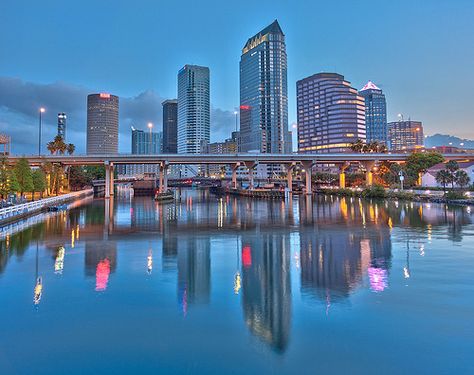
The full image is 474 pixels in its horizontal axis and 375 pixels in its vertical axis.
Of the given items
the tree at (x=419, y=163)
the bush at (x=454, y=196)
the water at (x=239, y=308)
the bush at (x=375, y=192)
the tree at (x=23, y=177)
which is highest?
the tree at (x=419, y=163)

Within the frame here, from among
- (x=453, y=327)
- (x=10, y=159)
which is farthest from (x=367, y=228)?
(x=10, y=159)

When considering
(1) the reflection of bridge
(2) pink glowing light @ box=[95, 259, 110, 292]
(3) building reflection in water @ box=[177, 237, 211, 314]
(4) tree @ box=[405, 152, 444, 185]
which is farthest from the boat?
(2) pink glowing light @ box=[95, 259, 110, 292]

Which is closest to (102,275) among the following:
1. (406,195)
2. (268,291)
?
(268,291)

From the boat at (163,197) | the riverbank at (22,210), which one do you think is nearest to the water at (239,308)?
the riverbank at (22,210)

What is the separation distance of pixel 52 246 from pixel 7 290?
12.8 m

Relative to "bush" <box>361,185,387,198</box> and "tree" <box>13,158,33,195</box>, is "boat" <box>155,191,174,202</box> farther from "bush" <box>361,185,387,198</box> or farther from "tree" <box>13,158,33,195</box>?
"bush" <box>361,185,387,198</box>

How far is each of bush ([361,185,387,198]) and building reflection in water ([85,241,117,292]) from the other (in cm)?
7791

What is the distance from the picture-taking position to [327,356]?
10.6 meters

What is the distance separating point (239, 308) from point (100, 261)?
12.9 meters

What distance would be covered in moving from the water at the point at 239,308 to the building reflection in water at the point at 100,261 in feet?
0.38

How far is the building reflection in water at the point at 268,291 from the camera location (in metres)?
12.5

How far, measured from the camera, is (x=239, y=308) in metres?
14.6

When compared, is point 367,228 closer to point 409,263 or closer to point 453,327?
point 409,263

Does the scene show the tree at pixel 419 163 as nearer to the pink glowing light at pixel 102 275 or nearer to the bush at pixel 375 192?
the bush at pixel 375 192
